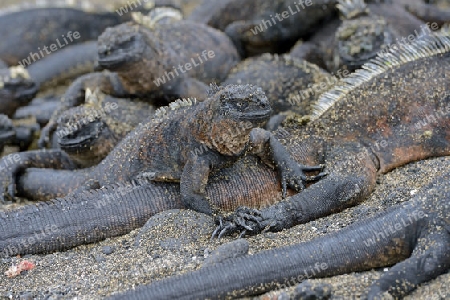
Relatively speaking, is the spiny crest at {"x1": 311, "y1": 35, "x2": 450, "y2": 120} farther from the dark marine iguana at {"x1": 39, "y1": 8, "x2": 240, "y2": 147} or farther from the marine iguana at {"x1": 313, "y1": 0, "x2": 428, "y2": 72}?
the dark marine iguana at {"x1": 39, "y1": 8, "x2": 240, "y2": 147}

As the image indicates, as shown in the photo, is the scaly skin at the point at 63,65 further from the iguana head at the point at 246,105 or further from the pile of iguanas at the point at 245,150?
the iguana head at the point at 246,105

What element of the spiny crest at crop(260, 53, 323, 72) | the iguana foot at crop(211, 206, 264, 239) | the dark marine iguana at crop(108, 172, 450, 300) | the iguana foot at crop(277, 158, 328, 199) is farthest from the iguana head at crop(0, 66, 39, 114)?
the dark marine iguana at crop(108, 172, 450, 300)

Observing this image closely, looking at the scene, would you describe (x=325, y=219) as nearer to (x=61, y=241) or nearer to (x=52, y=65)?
(x=61, y=241)

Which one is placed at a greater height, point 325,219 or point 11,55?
point 11,55

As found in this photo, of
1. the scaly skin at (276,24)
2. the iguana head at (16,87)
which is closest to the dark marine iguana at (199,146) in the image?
the iguana head at (16,87)

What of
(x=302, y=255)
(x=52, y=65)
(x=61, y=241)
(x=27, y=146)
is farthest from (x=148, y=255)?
(x=52, y=65)

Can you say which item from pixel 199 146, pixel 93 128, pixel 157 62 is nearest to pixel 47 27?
pixel 157 62
